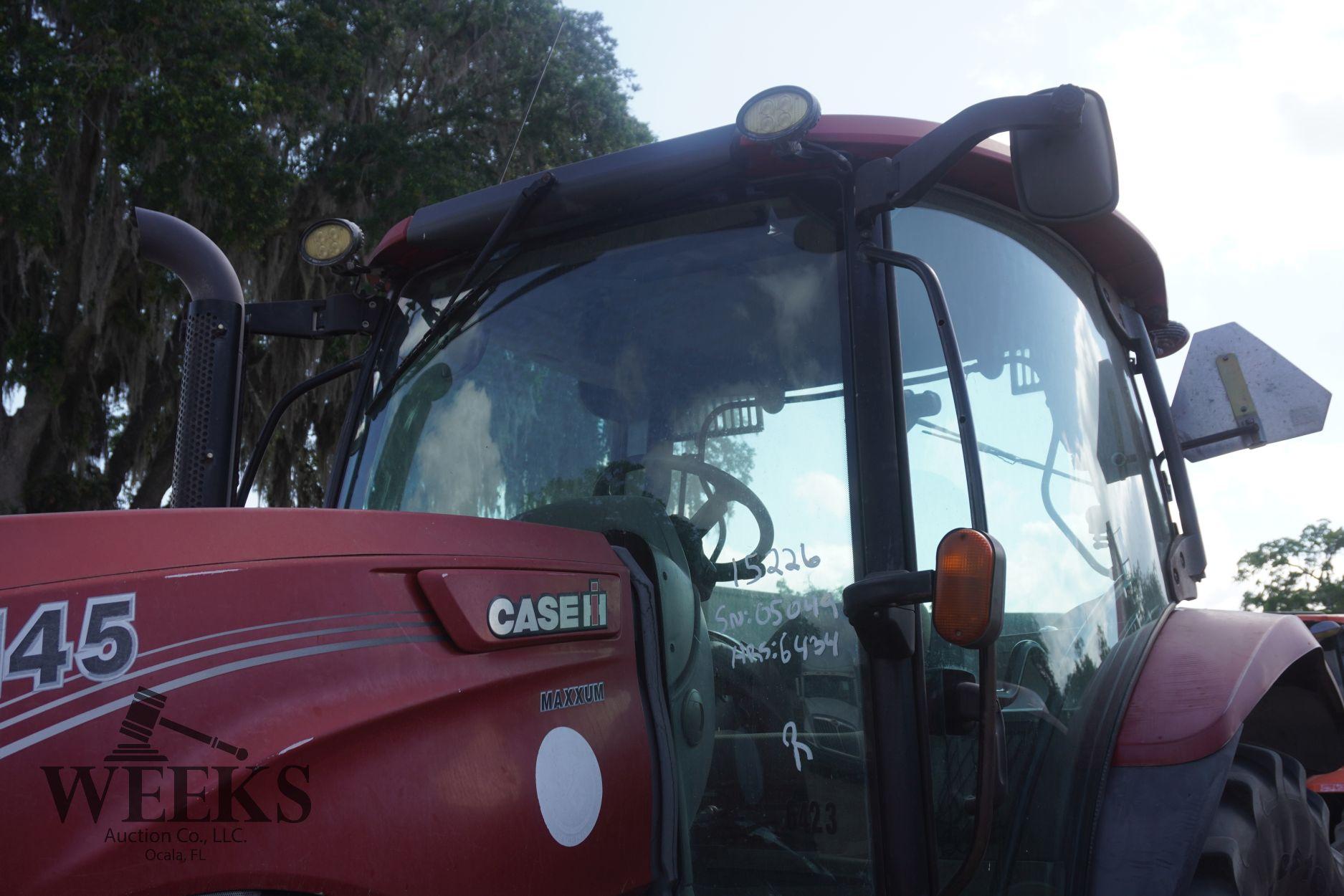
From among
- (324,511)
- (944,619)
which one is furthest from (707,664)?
(324,511)

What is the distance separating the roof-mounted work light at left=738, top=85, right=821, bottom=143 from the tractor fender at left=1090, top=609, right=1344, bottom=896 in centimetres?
130

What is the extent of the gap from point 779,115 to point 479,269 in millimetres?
702

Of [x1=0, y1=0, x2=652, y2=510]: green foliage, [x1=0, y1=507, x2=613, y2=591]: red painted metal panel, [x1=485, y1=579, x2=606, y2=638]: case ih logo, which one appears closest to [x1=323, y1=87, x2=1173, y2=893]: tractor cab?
[x1=485, y1=579, x2=606, y2=638]: case ih logo

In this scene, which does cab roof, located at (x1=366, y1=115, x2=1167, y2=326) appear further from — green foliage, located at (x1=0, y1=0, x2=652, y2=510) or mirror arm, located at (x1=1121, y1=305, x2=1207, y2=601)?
green foliage, located at (x1=0, y1=0, x2=652, y2=510)

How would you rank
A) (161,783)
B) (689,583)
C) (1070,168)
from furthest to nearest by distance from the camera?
(689,583)
(1070,168)
(161,783)

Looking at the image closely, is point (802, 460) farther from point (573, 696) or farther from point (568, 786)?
point (568, 786)

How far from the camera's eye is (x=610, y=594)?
184 cm

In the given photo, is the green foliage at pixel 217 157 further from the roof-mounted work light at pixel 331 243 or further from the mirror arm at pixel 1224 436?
the mirror arm at pixel 1224 436

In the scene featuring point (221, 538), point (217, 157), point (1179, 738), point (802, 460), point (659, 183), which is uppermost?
point (217, 157)

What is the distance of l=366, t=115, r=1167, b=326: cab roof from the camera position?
6.63ft

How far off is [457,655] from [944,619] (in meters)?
0.71

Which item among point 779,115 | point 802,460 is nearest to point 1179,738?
point 802,460

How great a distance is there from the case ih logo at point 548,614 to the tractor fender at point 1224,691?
1.08 metres

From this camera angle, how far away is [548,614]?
169cm
